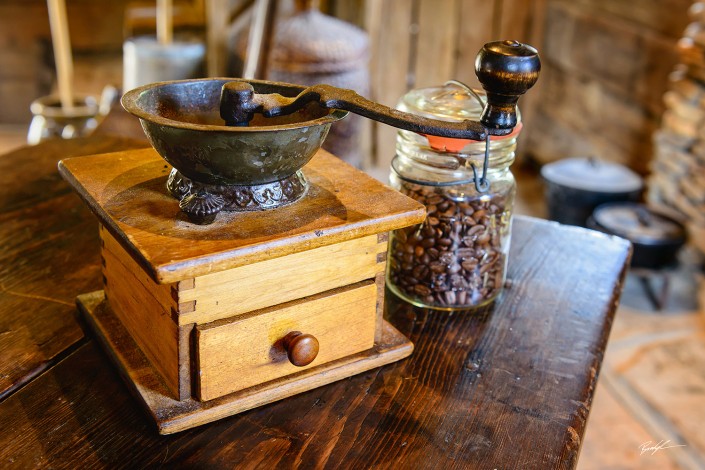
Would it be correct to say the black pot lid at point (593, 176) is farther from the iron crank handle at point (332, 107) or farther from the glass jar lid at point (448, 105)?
the iron crank handle at point (332, 107)

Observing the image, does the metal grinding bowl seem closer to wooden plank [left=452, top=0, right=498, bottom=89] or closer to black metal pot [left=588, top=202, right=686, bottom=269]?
black metal pot [left=588, top=202, right=686, bottom=269]

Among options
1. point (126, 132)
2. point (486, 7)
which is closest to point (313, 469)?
point (126, 132)

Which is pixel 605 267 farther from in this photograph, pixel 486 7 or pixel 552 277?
pixel 486 7

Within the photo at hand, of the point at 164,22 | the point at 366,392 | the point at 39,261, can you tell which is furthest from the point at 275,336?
the point at 164,22

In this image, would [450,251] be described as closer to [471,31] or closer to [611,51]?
[611,51]

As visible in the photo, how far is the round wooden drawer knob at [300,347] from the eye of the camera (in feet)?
2.67

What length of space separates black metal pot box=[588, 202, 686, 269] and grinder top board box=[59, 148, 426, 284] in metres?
1.72

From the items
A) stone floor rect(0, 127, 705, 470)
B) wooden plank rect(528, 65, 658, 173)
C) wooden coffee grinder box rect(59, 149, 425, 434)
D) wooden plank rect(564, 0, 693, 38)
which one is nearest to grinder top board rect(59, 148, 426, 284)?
wooden coffee grinder box rect(59, 149, 425, 434)

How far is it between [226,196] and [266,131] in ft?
0.36

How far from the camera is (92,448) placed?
762mm

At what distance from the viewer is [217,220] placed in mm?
799

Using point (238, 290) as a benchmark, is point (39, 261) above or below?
below

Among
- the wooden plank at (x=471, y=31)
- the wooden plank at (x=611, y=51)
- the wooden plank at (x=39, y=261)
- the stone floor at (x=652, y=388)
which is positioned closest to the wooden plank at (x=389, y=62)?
the wooden plank at (x=471, y=31)

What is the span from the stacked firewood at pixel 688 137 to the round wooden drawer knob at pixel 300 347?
203 centimetres
